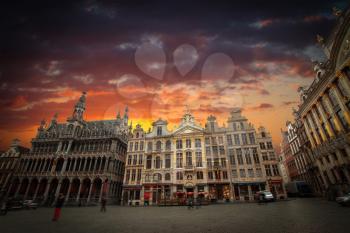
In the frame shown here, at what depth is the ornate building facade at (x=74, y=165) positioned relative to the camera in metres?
44.4

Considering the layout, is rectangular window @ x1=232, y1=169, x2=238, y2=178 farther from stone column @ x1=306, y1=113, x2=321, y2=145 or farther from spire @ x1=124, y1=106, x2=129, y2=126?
spire @ x1=124, y1=106, x2=129, y2=126

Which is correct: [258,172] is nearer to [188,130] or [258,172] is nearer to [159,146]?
[188,130]

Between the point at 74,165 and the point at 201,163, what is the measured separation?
35.8m

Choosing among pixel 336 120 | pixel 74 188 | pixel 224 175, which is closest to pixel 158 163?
pixel 224 175

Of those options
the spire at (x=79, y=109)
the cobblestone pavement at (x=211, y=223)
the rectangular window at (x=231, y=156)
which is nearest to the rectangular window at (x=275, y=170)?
the rectangular window at (x=231, y=156)

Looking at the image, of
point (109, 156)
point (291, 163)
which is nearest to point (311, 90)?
point (291, 163)

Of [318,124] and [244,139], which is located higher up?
[318,124]

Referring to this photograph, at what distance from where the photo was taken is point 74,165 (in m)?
47.4

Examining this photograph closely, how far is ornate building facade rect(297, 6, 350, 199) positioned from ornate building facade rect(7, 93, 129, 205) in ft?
153

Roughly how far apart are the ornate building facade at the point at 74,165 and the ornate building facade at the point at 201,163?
5.88m

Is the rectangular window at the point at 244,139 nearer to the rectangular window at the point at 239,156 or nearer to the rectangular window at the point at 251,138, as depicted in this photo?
the rectangular window at the point at 251,138

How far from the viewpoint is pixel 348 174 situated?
26.1 metres

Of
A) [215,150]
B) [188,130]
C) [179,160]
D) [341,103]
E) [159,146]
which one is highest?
[188,130]

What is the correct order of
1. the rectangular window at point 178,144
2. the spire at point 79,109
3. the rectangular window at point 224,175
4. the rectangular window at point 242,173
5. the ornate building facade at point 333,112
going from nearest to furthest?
the ornate building facade at point 333,112, the rectangular window at point 242,173, the rectangular window at point 224,175, the rectangular window at point 178,144, the spire at point 79,109
